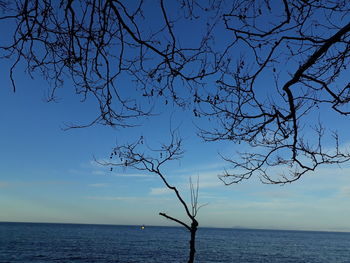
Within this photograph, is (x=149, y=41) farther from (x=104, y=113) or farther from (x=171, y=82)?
(x=104, y=113)

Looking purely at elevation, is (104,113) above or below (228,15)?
below

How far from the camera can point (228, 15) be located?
2.85 metres

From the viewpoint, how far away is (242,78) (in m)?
3.32

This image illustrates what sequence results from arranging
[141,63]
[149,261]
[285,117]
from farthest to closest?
[149,261] → [285,117] → [141,63]

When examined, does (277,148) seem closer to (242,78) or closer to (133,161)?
(242,78)

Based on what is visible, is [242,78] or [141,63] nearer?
[141,63]

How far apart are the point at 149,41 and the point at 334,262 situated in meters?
58.1

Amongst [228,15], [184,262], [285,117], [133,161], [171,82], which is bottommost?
[184,262]

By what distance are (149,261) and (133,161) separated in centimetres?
4215

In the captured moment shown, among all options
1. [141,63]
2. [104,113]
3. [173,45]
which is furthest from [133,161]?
[173,45]

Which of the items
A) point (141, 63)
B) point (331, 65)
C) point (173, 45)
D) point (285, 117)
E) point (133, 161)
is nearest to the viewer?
point (173, 45)

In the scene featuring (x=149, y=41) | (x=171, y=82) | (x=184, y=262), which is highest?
(x=149, y=41)

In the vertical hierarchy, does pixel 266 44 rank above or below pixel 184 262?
above

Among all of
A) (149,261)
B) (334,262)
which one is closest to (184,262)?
(149,261)
